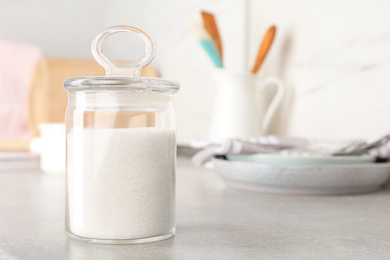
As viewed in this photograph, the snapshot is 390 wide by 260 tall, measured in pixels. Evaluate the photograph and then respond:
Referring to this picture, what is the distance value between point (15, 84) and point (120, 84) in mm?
1585

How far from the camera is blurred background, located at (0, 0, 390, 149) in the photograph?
100 cm

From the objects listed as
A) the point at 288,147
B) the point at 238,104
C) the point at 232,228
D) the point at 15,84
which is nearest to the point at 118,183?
the point at 232,228

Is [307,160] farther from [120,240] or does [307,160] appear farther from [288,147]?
→ [120,240]

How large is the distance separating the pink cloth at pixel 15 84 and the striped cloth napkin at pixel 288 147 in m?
1.13

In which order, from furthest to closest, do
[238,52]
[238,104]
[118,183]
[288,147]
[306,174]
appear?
1. [238,52]
2. [238,104]
3. [288,147]
4. [306,174]
5. [118,183]

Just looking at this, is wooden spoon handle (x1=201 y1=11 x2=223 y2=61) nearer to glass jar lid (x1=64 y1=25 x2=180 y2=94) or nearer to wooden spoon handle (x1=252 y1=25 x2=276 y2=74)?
wooden spoon handle (x1=252 y1=25 x2=276 y2=74)

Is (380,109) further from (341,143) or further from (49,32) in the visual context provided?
(49,32)

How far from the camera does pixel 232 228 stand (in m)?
0.53

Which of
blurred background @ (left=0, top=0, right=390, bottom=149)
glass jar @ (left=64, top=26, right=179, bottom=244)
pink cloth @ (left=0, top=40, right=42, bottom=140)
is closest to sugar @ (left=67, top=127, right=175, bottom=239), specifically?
glass jar @ (left=64, top=26, right=179, bottom=244)


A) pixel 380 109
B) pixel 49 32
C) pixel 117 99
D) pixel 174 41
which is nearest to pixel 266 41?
pixel 380 109

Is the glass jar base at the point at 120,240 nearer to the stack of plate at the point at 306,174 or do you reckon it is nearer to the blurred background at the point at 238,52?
the stack of plate at the point at 306,174

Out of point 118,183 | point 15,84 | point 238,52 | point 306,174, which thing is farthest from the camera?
point 15,84

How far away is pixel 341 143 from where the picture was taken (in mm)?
860

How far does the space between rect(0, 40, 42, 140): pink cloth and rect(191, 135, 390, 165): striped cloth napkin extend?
3.72 feet
